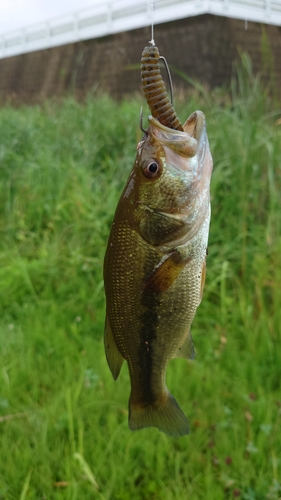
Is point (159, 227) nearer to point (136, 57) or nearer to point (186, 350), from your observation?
point (186, 350)

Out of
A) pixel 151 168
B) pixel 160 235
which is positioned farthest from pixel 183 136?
pixel 160 235

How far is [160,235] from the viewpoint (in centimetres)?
88

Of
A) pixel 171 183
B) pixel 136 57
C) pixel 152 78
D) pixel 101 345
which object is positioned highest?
pixel 136 57

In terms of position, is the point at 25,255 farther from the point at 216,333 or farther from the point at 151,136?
the point at 151,136

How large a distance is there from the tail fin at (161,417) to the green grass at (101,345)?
906mm

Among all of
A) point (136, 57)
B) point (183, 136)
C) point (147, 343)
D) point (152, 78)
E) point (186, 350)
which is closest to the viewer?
point (152, 78)

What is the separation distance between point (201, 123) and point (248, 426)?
161 centimetres

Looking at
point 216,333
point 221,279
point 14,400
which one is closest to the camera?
point 14,400

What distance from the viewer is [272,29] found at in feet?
25.0

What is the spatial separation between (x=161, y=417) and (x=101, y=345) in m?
1.63

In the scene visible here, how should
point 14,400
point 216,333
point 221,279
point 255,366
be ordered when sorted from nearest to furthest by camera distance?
point 14,400, point 255,366, point 216,333, point 221,279

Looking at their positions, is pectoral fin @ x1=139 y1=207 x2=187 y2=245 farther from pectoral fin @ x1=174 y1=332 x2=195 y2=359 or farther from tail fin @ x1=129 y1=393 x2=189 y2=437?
tail fin @ x1=129 y1=393 x2=189 y2=437

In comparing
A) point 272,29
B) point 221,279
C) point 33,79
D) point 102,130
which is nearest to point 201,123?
point 221,279

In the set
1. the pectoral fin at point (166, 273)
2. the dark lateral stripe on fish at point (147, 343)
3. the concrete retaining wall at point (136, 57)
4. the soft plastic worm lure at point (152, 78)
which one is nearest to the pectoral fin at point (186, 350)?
the dark lateral stripe on fish at point (147, 343)
